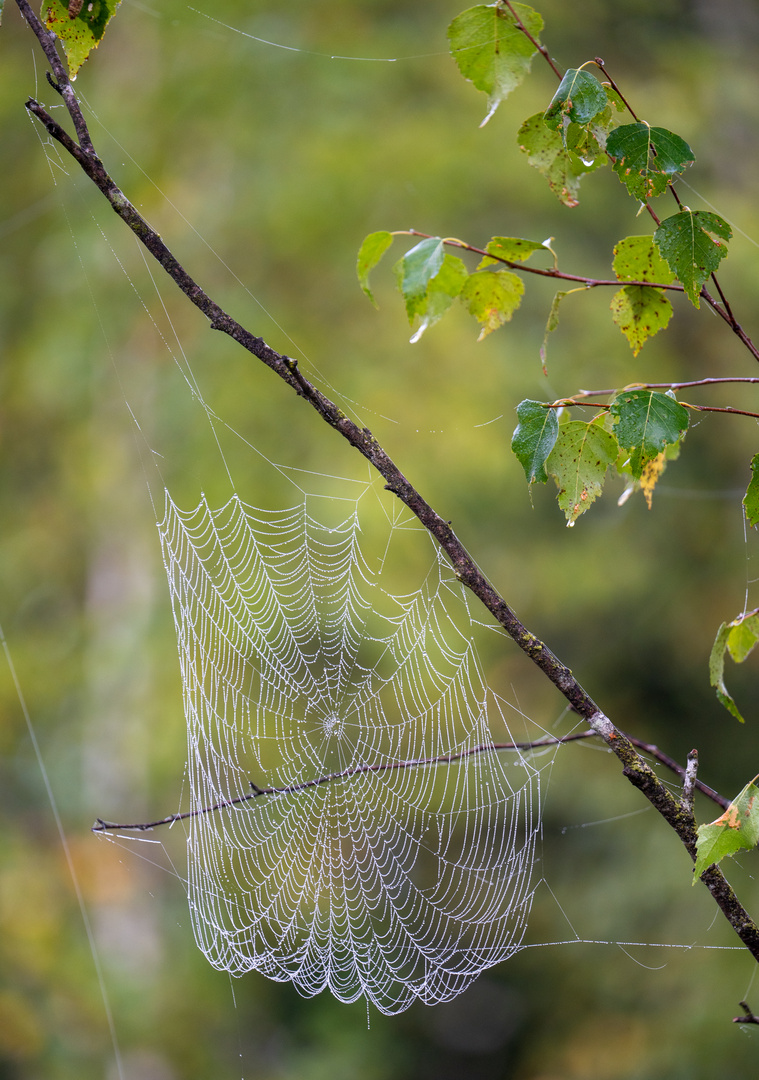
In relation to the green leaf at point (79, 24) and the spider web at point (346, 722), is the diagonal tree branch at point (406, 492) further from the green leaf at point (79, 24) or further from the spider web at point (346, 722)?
the spider web at point (346, 722)

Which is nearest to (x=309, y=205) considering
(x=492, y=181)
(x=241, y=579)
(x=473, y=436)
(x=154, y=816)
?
(x=492, y=181)

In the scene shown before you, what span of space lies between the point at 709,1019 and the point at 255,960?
10.5 ft

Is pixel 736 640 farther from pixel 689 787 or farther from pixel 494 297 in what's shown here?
pixel 494 297

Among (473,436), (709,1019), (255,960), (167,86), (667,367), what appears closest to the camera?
(255,960)

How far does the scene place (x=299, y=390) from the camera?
1.00 metres

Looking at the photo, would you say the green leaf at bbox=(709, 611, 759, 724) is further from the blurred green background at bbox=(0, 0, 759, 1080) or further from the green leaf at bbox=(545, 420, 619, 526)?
the blurred green background at bbox=(0, 0, 759, 1080)

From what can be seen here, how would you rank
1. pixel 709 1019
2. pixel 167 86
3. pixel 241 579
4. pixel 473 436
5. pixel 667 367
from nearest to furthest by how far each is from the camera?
pixel 709 1019 → pixel 241 579 → pixel 473 436 → pixel 667 367 → pixel 167 86

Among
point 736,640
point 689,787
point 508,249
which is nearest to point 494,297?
point 508,249

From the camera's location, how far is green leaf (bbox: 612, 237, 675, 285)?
1.12 meters

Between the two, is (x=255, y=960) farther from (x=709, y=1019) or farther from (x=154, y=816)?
(x=154, y=816)

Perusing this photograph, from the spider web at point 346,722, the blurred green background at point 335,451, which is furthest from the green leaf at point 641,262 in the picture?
the blurred green background at point 335,451

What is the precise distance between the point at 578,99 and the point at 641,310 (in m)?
0.32

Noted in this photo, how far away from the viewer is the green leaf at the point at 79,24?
111 centimetres

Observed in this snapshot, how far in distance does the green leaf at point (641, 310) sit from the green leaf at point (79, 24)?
765 mm
